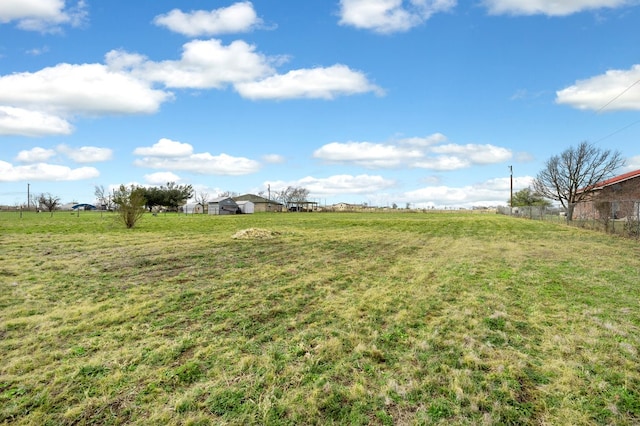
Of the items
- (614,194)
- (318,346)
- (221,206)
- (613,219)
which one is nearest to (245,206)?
(221,206)

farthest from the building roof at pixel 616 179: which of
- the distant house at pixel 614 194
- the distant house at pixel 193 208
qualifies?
the distant house at pixel 193 208

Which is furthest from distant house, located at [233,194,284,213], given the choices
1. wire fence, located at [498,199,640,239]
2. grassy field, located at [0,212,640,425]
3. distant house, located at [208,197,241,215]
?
grassy field, located at [0,212,640,425]

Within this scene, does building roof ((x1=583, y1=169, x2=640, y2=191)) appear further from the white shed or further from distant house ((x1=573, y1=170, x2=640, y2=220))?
the white shed

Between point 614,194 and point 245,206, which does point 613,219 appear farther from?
point 245,206

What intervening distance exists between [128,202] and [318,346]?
21487 millimetres

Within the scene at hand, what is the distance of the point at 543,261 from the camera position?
35.0 feet

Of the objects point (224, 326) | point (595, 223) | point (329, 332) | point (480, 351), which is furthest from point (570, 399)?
point (595, 223)

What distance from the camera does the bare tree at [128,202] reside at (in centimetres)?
2202

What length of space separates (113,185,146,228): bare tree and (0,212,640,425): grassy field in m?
13.9

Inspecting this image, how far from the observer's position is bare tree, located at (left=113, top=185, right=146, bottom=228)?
72.2ft

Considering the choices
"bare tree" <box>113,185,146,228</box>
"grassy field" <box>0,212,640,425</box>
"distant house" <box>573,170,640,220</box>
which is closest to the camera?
"grassy field" <box>0,212,640,425</box>

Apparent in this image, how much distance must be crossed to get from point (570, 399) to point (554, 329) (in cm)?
196

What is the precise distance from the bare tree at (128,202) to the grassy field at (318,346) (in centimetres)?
1387

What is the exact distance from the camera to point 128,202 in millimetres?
22250
